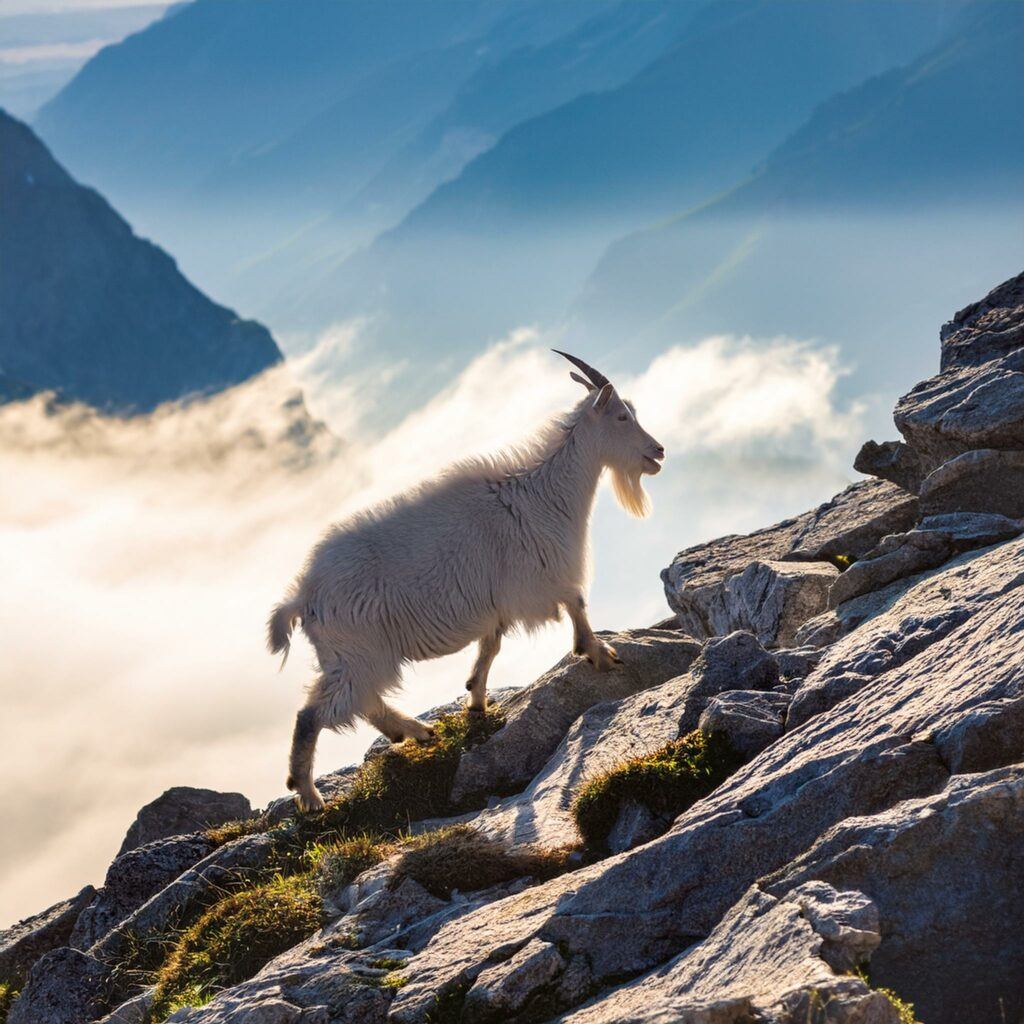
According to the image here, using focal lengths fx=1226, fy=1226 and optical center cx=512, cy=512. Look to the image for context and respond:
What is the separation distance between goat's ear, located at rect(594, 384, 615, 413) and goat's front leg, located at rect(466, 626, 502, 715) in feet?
8.76

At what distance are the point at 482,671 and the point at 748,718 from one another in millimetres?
4767

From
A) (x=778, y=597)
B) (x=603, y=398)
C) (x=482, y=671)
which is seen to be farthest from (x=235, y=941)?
(x=603, y=398)

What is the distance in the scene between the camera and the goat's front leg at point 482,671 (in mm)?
12570

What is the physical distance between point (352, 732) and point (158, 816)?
426cm

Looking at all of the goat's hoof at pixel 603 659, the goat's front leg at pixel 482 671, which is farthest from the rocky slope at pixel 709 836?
the goat's front leg at pixel 482 671

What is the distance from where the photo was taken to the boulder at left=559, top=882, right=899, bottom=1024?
4.77 metres

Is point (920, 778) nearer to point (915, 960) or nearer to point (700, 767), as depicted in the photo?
point (915, 960)

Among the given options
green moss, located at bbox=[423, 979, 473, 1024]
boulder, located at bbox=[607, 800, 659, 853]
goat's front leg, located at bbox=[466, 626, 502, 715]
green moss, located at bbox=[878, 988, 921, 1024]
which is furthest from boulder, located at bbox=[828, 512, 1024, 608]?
green moss, located at bbox=[878, 988, 921, 1024]

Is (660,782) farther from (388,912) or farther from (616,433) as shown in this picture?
(616,433)

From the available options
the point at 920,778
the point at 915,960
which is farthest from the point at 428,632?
the point at 915,960

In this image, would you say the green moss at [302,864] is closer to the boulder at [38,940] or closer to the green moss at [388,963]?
the green moss at [388,963]

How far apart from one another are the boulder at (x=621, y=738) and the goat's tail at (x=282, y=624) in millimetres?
2752

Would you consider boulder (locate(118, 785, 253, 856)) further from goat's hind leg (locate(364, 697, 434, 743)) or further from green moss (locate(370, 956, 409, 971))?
green moss (locate(370, 956, 409, 971))

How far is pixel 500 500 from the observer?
12.5 m
